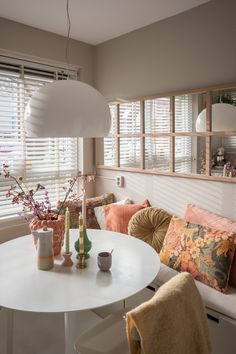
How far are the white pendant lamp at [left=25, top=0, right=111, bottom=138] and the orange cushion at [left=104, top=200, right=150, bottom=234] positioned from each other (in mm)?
1300

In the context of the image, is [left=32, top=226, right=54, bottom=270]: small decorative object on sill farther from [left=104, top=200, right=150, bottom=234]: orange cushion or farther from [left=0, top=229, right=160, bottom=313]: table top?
[left=104, top=200, right=150, bottom=234]: orange cushion

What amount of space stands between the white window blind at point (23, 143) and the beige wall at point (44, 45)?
0.40ft

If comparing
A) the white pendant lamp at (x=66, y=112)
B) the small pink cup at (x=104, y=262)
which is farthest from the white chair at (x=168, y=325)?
the white pendant lamp at (x=66, y=112)

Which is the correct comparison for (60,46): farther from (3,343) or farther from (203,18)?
(3,343)

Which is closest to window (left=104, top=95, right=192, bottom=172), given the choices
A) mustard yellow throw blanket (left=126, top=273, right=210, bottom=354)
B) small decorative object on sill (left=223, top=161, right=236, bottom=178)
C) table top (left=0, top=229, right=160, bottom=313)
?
small decorative object on sill (left=223, top=161, right=236, bottom=178)

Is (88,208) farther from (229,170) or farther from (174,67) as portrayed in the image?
(174,67)

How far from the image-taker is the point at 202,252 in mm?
1907

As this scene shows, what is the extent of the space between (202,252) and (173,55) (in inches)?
64.4

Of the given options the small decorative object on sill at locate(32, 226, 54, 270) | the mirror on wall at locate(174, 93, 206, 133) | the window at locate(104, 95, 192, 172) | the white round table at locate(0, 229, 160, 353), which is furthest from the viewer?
the window at locate(104, 95, 192, 172)

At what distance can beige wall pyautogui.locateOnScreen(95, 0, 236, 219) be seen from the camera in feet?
7.43

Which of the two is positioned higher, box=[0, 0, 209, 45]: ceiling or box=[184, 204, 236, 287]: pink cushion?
box=[0, 0, 209, 45]: ceiling

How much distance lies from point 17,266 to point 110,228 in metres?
1.18

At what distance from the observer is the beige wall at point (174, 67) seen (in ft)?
7.43

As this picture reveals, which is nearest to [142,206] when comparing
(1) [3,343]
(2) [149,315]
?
(1) [3,343]
